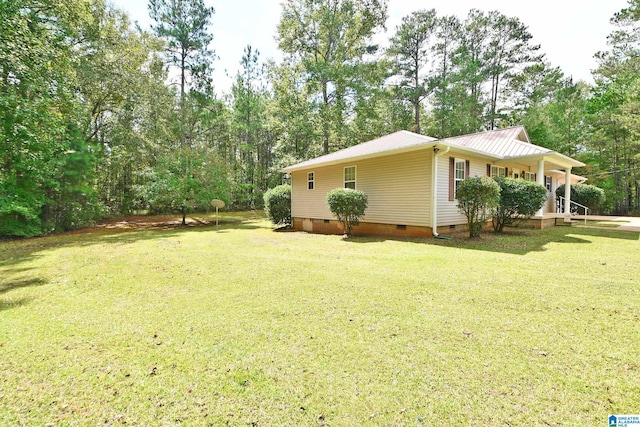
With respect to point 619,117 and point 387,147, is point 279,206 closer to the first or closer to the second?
point 387,147

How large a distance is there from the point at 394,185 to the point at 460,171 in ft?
7.61

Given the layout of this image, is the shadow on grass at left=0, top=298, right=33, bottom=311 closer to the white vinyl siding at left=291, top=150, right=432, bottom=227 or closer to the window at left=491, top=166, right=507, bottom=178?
the white vinyl siding at left=291, top=150, right=432, bottom=227

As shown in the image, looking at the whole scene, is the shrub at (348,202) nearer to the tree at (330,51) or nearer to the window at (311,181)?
the window at (311,181)

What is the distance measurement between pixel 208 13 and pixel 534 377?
24.8m

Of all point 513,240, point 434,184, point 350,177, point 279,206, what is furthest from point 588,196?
point 279,206

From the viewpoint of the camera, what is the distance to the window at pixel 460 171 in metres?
9.50

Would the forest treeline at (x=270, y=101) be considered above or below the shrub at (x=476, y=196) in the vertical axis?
above

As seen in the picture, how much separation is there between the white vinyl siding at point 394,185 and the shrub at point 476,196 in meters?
0.81

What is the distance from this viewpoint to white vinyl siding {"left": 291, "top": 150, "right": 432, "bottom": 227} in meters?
8.84

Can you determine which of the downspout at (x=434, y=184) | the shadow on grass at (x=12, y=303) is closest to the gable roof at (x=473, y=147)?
the downspout at (x=434, y=184)

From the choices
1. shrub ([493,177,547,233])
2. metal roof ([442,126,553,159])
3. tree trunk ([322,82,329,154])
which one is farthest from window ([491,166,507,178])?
tree trunk ([322,82,329,154])

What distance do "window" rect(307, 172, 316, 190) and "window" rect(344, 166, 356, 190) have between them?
1987 mm

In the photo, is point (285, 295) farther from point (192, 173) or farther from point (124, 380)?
point (192, 173)

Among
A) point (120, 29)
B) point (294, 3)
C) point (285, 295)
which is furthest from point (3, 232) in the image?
point (294, 3)
